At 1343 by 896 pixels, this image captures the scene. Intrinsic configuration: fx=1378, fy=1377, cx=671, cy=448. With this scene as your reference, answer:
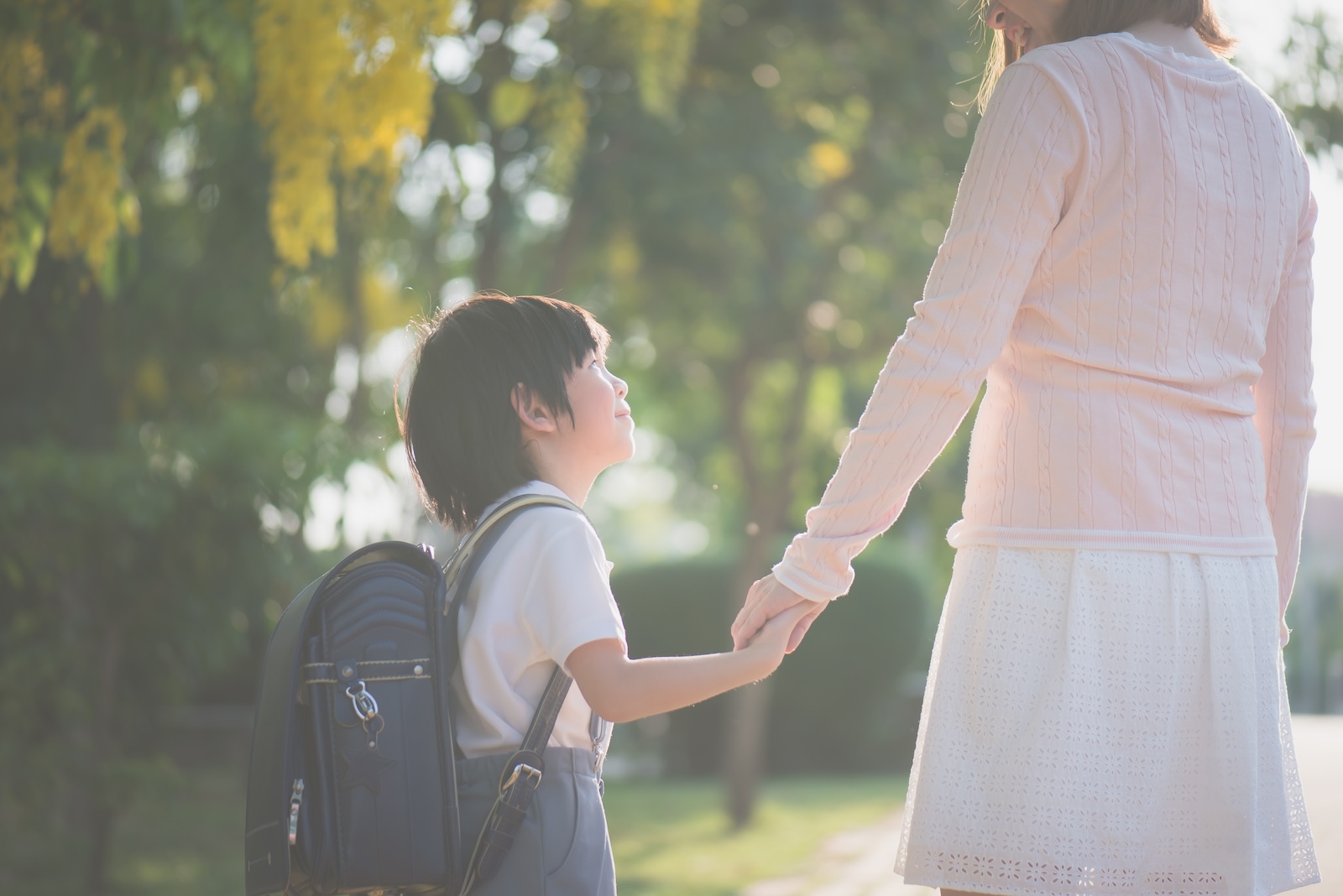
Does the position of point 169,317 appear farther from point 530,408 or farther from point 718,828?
point 530,408

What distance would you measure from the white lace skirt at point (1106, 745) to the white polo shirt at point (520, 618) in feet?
1.66

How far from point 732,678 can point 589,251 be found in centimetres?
784

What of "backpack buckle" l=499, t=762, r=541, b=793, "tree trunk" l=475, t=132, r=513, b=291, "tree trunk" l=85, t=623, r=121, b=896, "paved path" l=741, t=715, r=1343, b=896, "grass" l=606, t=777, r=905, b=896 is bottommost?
"grass" l=606, t=777, r=905, b=896

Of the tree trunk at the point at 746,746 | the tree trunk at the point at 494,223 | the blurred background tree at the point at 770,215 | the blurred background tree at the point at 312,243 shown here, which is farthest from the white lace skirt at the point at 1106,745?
the tree trunk at the point at 746,746

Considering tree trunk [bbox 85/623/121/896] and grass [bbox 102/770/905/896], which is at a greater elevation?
tree trunk [bbox 85/623/121/896]

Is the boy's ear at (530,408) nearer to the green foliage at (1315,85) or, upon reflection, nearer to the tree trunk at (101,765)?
the tree trunk at (101,765)

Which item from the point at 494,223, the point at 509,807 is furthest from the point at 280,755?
the point at 494,223

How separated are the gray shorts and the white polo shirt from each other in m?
0.04

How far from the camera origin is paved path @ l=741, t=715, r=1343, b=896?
5895mm

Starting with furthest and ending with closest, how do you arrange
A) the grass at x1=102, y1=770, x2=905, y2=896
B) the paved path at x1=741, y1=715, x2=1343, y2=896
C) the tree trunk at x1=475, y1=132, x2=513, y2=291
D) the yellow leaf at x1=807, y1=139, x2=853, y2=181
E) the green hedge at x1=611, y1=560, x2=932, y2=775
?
the green hedge at x1=611, y1=560, x2=932, y2=775
the yellow leaf at x1=807, y1=139, x2=853, y2=181
the tree trunk at x1=475, y1=132, x2=513, y2=291
the grass at x1=102, y1=770, x2=905, y2=896
the paved path at x1=741, y1=715, x2=1343, y2=896

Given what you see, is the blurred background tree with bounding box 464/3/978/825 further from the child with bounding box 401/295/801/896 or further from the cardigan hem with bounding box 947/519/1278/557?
the cardigan hem with bounding box 947/519/1278/557

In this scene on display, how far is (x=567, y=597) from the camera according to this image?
1.88 metres

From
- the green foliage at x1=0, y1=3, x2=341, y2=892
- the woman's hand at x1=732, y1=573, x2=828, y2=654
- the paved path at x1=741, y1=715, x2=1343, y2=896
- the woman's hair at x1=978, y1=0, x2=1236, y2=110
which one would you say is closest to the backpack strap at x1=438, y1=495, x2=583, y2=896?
the woman's hand at x1=732, y1=573, x2=828, y2=654

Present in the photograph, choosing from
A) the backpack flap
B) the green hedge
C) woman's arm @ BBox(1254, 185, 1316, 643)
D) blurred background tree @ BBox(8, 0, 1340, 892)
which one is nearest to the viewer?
the backpack flap
